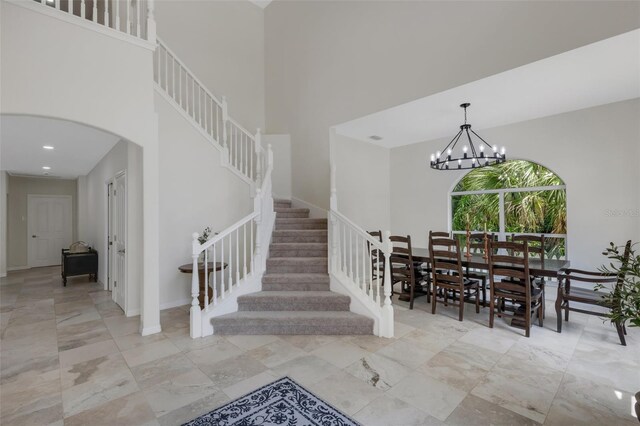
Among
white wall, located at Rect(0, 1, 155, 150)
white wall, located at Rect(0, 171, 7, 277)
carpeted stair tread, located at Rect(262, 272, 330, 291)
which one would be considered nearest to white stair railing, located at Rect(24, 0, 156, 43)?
white wall, located at Rect(0, 1, 155, 150)

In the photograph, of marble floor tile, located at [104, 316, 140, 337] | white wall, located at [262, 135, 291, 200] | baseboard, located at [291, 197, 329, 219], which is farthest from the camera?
white wall, located at [262, 135, 291, 200]

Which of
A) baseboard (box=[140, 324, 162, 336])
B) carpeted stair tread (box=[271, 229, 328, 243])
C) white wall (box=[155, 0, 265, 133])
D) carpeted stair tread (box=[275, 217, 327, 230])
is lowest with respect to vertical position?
baseboard (box=[140, 324, 162, 336])

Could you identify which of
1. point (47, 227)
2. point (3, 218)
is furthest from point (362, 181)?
point (47, 227)

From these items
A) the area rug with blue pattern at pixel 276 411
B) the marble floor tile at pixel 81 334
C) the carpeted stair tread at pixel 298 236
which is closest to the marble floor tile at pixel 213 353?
the area rug with blue pattern at pixel 276 411

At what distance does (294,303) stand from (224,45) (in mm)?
6186

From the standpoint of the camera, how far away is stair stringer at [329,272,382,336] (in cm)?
356

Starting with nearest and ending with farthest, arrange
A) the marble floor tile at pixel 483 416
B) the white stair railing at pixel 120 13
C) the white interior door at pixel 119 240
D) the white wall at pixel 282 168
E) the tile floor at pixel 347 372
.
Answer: the marble floor tile at pixel 483 416 < the tile floor at pixel 347 372 < the white stair railing at pixel 120 13 < the white interior door at pixel 119 240 < the white wall at pixel 282 168

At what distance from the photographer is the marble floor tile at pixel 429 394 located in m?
2.22

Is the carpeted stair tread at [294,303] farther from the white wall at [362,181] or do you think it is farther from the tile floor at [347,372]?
the white wall at [362,181]

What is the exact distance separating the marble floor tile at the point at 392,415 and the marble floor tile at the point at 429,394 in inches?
2.4

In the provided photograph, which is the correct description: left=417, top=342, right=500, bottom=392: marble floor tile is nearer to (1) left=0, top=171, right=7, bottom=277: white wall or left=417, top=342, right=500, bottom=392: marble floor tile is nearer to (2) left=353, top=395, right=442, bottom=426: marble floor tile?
(2) left=353, top=395, right=442, bottom=426: marble floor tile

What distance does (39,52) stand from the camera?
297 centimetres

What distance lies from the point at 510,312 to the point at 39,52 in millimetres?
6524

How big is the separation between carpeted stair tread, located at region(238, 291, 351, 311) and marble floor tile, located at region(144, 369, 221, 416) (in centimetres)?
118
